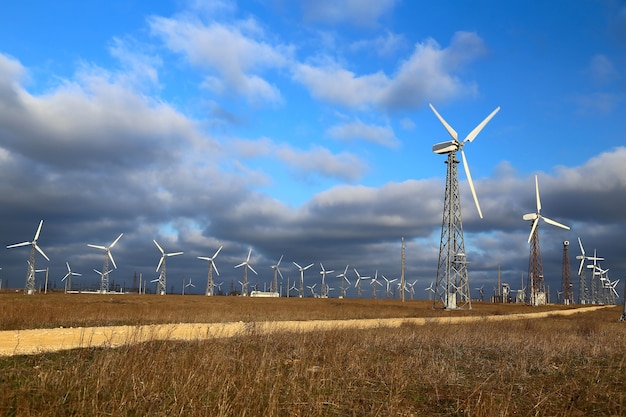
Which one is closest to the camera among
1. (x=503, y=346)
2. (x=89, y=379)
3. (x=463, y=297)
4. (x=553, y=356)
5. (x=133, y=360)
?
(x=89, y=379)

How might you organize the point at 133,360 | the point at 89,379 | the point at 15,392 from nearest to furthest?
the point at 15,392 < the point at 89,379 < the point at 133,360

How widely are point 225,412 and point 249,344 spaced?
8833 millimetres

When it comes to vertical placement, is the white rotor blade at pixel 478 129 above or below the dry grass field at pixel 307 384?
above

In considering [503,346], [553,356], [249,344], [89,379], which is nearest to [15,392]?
[89,379]

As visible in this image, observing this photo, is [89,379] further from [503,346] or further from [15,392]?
[503,346]

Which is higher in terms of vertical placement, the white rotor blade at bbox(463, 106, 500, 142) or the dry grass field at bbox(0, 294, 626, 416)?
the white rotor blade at bbox(463, 106, 500, 142)

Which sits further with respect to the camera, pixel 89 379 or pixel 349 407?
pixel 89 379

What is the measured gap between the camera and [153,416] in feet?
28.2

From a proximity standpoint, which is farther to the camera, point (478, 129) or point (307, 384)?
point (478, 129)

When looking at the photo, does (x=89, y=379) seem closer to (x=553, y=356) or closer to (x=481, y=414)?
(x=481, y=414)

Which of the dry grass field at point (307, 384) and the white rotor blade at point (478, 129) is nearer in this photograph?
the dry grass field at point (307, 384)

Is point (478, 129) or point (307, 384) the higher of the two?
point (478, 129)

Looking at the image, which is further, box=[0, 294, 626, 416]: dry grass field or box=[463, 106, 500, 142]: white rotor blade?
box=[463, 106, 500, 142]: white rotor blade

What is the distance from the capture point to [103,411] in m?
8.44
